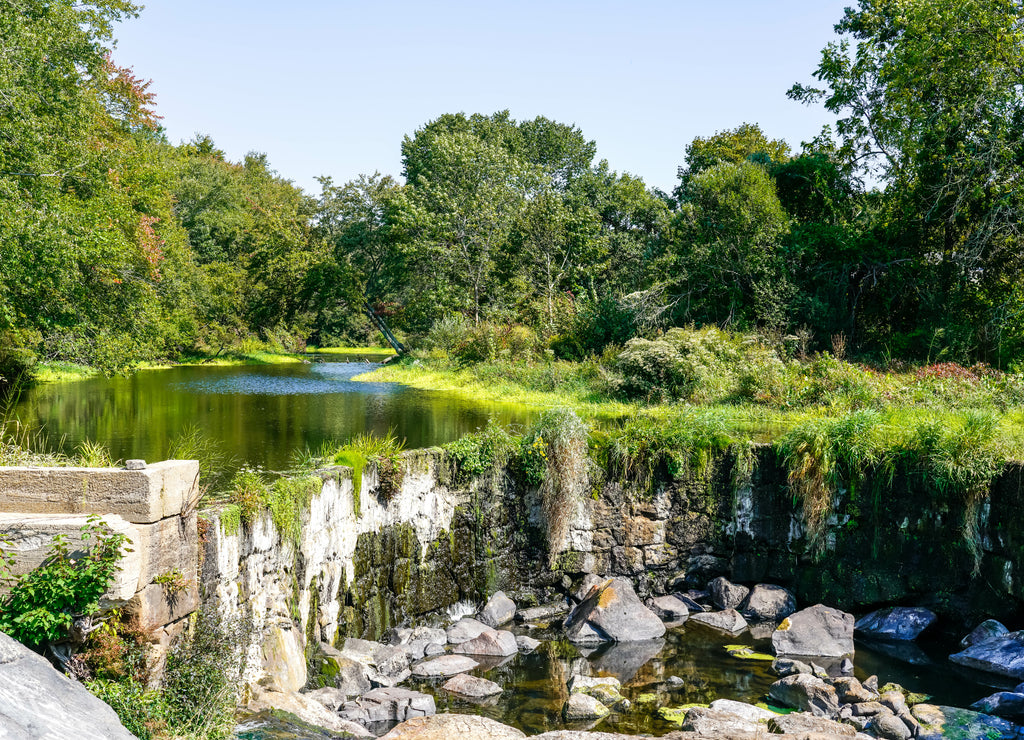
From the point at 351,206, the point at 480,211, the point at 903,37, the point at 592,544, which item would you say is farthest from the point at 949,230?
the point at 351,206

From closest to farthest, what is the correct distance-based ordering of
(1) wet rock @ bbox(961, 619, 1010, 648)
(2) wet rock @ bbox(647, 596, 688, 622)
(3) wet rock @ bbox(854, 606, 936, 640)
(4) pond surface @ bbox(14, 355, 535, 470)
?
(1) wet rock @ bbox(961, 619, 1010, 648), (3) wet rock @ bbox(854, 606, 936, 640), (2) wet rock @ bbox(647, 596, 688, 622), (4) pond surface @ bbox(14, 355, 535, 470)

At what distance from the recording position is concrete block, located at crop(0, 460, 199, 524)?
22.9 feet

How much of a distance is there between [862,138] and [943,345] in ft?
26.4

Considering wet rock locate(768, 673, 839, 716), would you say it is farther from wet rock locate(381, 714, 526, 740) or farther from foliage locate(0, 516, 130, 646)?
foliage locate(0, 516, 130, 646)

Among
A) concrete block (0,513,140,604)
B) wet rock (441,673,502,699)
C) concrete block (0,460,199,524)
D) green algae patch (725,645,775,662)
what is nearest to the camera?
concrete block (0,513,140,604)

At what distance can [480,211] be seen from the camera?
37875 mm

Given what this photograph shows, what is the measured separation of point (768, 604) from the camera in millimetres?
12391

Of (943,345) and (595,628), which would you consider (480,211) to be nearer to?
(943,345)

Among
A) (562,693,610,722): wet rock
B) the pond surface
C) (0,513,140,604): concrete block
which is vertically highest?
(0,513,140,604): concrete block

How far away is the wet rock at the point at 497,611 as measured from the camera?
11.8 metres

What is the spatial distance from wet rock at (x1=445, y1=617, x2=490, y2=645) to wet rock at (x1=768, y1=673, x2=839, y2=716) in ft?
12.9

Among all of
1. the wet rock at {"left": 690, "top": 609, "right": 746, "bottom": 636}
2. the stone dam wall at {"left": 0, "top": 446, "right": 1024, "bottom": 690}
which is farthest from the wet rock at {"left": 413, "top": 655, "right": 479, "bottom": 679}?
the wet rock at {"left": 690, "top": 609, "right": 746, "bottom": 636}

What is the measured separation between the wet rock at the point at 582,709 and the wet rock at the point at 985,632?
19.0 feet

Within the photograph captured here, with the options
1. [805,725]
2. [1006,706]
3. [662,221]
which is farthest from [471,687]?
[662,221]
